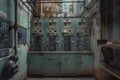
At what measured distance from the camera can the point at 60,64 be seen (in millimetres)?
6957

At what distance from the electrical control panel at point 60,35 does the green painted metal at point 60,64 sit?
0.45m

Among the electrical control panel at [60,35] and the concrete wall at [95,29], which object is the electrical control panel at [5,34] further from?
the electrical control panel at [60,35]

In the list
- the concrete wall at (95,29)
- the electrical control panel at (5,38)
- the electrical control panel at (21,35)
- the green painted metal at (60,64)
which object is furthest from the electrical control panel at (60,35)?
the electrical control panel at (5,38)

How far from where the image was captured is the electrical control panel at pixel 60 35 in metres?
7.30

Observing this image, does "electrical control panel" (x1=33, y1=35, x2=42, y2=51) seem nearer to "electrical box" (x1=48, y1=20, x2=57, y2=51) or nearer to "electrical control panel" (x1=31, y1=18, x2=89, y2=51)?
"electrical control panel" (x1=31, y1=18, x2=89, y2=51)

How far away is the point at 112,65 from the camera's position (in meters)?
4.65

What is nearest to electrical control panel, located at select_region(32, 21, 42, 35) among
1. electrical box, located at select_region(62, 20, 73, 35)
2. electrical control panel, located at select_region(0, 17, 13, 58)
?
electrical box, located at select_region(62, 20, 73, 35)

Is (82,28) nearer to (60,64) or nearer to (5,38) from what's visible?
(60,64)

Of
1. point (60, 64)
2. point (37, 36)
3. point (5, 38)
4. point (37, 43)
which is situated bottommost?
point (60, 64)

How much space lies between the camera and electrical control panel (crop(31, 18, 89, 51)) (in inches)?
287

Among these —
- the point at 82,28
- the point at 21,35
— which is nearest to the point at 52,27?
the point at 82,28

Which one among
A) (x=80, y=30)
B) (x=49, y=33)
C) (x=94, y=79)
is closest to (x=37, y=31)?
(x=49, y=33)

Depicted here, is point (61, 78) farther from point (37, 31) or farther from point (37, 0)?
point (37, 0)

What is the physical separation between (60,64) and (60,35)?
985mm
